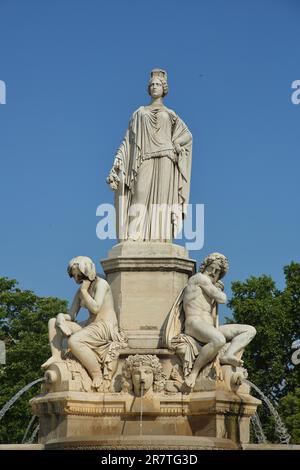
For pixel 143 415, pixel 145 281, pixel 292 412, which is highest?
pixel 292 412

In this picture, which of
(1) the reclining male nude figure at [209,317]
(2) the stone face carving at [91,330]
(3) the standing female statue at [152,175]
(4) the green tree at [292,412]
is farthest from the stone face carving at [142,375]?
(4) the green tree at [292,412]

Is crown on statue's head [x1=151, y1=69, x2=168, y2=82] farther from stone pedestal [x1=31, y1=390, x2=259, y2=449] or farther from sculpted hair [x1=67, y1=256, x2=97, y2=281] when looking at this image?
stone pedestal [x1=31, y1=390, x2=259, y2=449]

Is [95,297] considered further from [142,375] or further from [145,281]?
[142,375]

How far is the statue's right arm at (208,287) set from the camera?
2206 cm

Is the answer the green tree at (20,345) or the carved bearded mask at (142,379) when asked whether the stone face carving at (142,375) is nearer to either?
the carved bearded mask at (142,379)

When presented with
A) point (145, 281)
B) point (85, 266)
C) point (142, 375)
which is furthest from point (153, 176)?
point (142, 375)

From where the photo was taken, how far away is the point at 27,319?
4791cm

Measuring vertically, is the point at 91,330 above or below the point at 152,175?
below

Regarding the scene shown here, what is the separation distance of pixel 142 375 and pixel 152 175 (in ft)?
13.8

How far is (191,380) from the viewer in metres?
21.4

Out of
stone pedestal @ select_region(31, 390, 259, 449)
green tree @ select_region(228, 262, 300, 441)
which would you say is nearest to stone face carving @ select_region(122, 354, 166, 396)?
stone pedestal @ select_region(31, 390, 259, 449)
